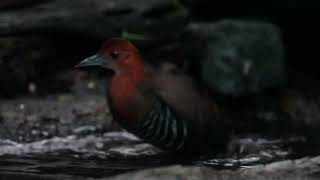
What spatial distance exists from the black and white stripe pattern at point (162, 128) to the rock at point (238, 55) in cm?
212

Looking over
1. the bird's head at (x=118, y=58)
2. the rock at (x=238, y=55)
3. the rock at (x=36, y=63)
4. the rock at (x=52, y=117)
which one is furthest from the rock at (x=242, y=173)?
the rock at (x=238, y=55)

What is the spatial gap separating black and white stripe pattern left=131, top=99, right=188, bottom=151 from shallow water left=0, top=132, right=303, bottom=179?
0.44ft

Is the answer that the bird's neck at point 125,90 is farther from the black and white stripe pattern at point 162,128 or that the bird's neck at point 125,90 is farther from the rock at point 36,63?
the rock at point 36,63

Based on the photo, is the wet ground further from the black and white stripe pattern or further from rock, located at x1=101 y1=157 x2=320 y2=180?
rock, located at x1=101 y1=157 x2=320 y2=180

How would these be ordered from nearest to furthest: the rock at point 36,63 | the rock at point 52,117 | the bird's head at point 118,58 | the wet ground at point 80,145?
the wet ground at point 80,145 < the bird's head at point 118,58 < the rock at point 52,117 < the rock at point 36,63

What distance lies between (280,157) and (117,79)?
1.18 meters

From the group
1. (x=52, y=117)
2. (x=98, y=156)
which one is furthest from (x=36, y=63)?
(x=98, y=156)

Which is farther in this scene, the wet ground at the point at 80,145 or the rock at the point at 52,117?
the rock at the point at 52,117

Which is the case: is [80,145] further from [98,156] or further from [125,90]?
[125,90]

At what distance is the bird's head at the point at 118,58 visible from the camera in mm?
6199

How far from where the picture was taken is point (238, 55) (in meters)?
8.30

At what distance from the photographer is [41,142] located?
22.0 ft

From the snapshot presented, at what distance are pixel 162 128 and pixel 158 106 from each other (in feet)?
0.50

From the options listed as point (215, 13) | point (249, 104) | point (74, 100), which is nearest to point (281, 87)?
point (249, 104)
